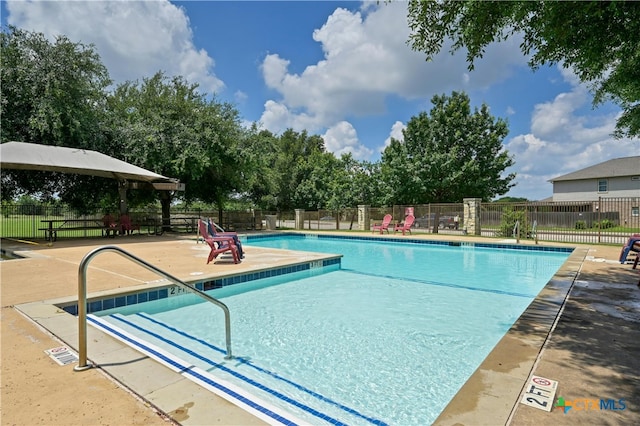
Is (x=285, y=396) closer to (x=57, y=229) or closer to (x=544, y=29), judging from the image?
(x=544, y=29)

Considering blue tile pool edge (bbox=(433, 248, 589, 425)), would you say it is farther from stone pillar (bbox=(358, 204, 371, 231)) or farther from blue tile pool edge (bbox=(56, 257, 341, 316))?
stone pillar (bbox=(358, 204, 371, 231))

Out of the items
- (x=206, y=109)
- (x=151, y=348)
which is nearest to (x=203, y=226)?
(x=151, y=348)

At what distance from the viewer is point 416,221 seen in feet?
64.2

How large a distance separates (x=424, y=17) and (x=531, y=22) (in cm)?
112

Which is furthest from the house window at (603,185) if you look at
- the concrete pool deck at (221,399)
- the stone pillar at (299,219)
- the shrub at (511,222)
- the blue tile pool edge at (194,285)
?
the concrete pool deck at (221,399)

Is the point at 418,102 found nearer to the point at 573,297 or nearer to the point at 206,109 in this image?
the point at 206,109

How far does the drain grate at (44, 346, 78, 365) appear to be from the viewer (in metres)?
2.61

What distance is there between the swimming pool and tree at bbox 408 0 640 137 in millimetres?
3401

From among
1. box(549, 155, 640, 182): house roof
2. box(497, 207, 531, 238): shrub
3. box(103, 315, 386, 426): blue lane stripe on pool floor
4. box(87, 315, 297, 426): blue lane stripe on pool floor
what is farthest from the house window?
box(87, 315, 297, 426): blue lane stripe on pool floor

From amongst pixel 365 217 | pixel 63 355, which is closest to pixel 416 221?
pixel 365 217

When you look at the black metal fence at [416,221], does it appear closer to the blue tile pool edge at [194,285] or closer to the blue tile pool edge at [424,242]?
the blue tile pool edge at [424,242]

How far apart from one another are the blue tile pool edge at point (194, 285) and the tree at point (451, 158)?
1558 centimetres

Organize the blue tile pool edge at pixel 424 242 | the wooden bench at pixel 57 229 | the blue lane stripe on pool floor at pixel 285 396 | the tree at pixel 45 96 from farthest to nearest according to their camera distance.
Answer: the tree at pixel 45 96 → the wooden bench at pixel 57 229 → the blue tile pool edge at pixel 424 242 → the blue lane stripe on pool floor at pixel 285 396

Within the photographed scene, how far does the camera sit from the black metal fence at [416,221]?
47.4 feet
